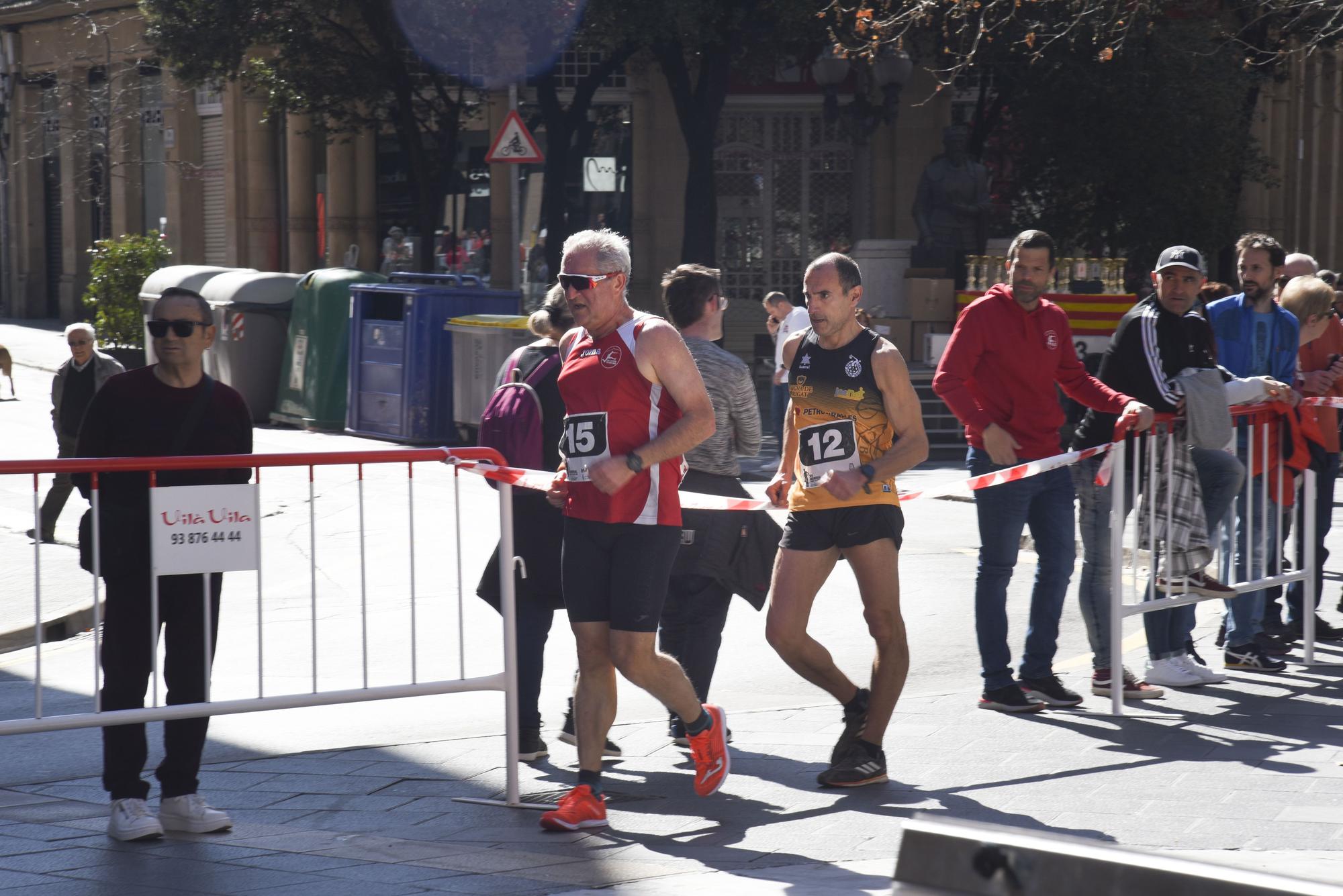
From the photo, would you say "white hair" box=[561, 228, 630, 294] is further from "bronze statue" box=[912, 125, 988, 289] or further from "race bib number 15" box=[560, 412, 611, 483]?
"bronze statue" box=[912, 125, 988, 289]

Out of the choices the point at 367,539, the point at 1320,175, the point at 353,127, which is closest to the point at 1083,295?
the point at 367,539

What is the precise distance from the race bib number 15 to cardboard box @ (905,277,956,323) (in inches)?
635

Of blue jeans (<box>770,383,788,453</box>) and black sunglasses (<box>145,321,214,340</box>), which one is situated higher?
black sunglasses (<box>145,321,214,340</box>)

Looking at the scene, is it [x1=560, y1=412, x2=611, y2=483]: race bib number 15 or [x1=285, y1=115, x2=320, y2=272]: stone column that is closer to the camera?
[x1=560, y1=412, x2=611, y2=483]: race bib number 15

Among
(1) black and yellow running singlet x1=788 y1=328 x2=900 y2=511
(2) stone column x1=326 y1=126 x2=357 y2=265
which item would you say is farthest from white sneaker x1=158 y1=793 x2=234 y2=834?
(2) stone column x1=326 y1=126 x2=357 y2=265

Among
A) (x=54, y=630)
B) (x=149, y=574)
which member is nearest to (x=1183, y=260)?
(x=149, y=574)

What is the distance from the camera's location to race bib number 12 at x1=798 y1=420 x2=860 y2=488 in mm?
5754

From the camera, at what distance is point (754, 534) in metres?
6.32

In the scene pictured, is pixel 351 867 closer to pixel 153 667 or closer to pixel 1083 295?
pixel 153 667

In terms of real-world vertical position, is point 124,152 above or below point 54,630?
above

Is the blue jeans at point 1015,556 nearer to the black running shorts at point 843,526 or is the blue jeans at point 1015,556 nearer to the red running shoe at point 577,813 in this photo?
the black running shorts at point 843,526

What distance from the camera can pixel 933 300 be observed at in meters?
21.2

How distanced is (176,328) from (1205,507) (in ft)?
14.6

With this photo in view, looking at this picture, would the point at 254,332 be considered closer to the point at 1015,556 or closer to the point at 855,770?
the point at 1015,556
